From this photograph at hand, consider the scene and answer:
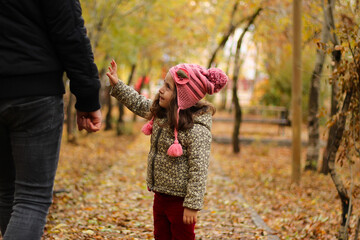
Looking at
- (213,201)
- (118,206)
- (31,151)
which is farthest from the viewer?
(213,201)

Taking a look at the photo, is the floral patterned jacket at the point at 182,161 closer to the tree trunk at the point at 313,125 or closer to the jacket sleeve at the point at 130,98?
the jacket sleeve at the point at 130,98

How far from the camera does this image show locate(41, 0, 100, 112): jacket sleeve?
1945 millimetres

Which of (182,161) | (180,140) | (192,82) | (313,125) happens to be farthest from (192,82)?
(313,125)

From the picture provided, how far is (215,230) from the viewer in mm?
4797

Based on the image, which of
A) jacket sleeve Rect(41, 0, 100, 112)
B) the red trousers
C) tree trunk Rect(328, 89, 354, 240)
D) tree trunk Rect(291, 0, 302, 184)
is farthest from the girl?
tree trunk Rect(291, 0, 302, 184)

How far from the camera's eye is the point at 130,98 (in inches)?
121

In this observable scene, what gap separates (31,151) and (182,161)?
1.20m

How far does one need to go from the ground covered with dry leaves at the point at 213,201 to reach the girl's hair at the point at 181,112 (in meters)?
1.85

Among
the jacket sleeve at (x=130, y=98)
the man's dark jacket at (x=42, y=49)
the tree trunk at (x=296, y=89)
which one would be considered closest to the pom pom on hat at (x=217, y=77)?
the jacket sleeve at (x=130, y=98)

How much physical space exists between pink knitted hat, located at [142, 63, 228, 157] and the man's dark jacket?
888 mm

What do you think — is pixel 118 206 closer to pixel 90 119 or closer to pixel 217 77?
pixel 217 77

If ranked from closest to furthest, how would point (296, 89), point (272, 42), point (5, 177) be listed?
point (5, 177) → point (296, 89) → point (272, 42)

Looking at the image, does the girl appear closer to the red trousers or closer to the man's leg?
the red trousers

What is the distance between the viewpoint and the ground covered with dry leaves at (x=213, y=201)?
15.3ft
